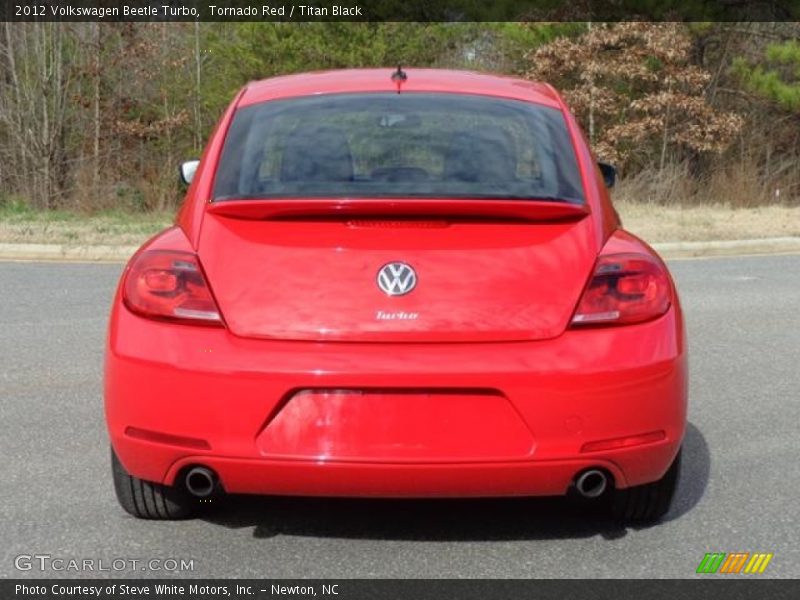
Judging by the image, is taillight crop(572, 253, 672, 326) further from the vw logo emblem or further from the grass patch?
the grass patch

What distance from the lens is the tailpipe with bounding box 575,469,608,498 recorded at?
159 inches

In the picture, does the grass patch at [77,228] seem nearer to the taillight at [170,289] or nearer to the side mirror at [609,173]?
the side mirror at [609,173]

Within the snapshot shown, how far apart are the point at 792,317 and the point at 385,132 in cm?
592

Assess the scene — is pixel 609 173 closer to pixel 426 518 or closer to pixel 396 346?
pixel 426 518

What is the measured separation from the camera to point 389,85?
4996 millimetres

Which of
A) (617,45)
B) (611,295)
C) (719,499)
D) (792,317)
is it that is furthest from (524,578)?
(617,45)

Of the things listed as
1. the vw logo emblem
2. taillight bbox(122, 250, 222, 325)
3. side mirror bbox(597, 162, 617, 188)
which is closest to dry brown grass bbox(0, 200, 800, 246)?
side mirror bbox(597, 162, 617, 188)

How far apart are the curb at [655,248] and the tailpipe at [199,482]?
31.9 feet

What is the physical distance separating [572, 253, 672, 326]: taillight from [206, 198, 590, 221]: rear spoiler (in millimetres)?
240

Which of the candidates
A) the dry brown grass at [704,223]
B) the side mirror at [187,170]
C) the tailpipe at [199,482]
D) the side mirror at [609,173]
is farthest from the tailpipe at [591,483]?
the dry brown grass at [704,223]

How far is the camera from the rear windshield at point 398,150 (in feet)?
14.2

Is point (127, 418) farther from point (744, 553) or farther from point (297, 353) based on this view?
point (744, 553)

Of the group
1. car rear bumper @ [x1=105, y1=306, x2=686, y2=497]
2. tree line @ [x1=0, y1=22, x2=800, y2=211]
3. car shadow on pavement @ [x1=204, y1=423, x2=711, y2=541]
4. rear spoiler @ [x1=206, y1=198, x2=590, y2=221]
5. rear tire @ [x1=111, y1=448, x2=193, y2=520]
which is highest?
rear spoiler @ [x1=206, y1=198, x2=590, y2=221]

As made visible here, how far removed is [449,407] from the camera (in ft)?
12.8
